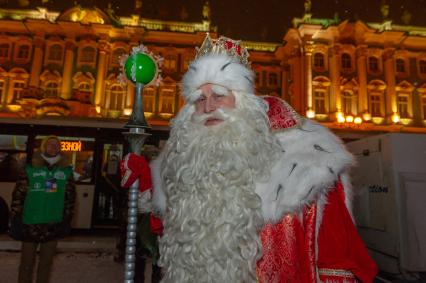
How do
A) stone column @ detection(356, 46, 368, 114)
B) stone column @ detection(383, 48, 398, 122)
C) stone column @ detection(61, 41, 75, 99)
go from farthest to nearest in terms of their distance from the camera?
stone column @ detection(383, 48, 398, 122) < stone column @ detection(356, 46, 368, 114) < stone column @ detection(61, 41, 75, 99)

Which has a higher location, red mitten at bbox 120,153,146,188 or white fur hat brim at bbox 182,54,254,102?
white fur hat brim at bbox 182,54,254,102

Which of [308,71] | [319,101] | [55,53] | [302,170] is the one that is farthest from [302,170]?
[55,53]

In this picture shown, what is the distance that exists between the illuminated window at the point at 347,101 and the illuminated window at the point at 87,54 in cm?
2137

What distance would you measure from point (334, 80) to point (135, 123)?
95.4ft

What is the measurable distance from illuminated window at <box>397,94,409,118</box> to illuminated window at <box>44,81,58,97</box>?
2883 centimetres

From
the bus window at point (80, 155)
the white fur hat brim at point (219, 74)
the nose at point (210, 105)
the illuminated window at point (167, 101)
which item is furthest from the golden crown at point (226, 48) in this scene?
the illuminated window at point (167, 101)

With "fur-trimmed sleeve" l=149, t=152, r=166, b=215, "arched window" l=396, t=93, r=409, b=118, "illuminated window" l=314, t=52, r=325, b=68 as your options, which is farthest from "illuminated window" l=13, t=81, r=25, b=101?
"arched window" l=396, t=93, r=409, b=118

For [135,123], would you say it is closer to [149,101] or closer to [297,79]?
[149,101]

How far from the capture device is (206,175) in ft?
6.40

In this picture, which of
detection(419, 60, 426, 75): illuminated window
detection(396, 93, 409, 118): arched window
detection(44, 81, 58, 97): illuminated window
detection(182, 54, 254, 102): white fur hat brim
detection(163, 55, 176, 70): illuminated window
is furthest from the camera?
detection(419, 60, 426, 75): illuminated window

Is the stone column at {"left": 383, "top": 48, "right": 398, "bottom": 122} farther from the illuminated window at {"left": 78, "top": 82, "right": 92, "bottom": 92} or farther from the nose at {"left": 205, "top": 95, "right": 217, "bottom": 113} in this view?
the nose at {"left": 205, "top": 95, "right": 217, "bottom": 113}

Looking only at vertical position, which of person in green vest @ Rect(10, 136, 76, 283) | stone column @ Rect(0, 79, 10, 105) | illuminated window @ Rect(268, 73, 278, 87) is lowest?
person in green vest @ Rect(10, 136, 76, 283)

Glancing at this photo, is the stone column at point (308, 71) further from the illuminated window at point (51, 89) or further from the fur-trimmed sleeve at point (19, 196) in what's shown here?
the fur-trimmed sleeve at point (19, 196)

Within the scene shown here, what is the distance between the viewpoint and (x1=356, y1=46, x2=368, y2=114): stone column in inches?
1131
